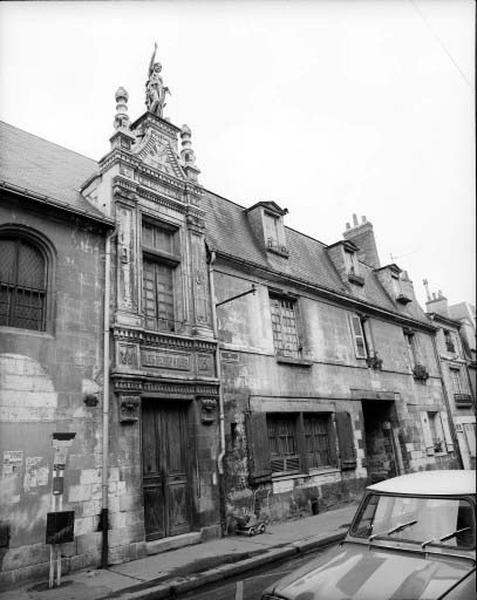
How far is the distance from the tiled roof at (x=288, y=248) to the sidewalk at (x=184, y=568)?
6555mm

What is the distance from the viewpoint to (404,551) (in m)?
3.88

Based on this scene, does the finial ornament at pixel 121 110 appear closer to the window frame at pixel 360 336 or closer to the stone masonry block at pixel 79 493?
the stone masonry block at pixel 79 493

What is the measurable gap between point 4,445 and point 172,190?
6.67m

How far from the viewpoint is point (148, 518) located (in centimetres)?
843

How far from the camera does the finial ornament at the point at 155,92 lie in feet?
38.6

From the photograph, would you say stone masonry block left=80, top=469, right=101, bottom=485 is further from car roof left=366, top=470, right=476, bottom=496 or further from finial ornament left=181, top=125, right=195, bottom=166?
finial ornament left=181, top=125, right=195, bottom=166

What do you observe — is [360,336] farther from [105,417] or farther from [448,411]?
[105,417]

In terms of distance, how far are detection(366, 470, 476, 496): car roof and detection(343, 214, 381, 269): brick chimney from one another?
16463 mm

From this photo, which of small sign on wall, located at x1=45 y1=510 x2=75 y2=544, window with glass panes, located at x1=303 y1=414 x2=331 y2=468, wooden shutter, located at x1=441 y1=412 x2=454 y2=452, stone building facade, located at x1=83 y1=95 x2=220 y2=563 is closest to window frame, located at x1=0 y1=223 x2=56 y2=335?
stone building facade, located at x1=83 y1=95 x2=220 y2=563

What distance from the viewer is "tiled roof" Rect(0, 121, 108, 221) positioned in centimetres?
876

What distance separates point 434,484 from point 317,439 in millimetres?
8583

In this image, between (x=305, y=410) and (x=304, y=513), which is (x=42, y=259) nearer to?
(x=305, y=410)

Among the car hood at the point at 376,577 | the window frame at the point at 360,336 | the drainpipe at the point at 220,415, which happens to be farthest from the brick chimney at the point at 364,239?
the car hood at the point at 376,577

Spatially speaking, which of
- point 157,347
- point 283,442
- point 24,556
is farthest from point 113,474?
point 283,442
